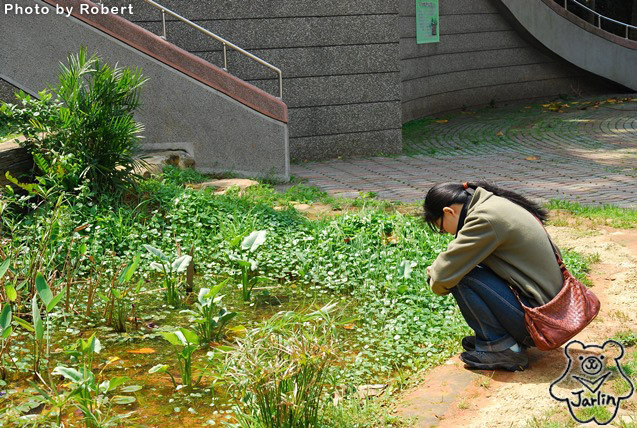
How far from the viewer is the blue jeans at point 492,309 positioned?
14.1 feet

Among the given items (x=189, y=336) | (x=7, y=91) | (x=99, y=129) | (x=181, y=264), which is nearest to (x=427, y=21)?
(x=7, y=91)

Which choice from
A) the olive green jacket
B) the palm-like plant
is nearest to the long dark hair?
the olive green jacket

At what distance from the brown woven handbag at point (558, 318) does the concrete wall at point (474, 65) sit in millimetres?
10314

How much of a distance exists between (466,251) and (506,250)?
8.4 inches

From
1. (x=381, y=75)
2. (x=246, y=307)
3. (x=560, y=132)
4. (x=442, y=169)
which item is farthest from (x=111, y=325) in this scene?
(x=560, y=132)

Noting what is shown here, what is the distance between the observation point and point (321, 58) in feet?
38.2

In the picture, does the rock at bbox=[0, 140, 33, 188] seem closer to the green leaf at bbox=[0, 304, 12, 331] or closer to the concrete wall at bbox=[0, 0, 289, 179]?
the concrete wall at bbox=[0, 0, 289, 179]

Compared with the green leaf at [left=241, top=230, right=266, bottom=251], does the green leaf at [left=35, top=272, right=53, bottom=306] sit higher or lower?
higher

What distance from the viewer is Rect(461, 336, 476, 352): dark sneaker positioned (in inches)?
181

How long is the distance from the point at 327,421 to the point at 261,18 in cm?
836

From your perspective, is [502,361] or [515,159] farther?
[515,159]

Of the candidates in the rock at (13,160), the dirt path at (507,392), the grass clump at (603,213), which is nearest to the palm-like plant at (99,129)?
the rock at (13,160)

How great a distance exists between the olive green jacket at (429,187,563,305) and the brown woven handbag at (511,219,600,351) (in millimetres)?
57

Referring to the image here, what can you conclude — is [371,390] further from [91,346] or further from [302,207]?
[302,207]
